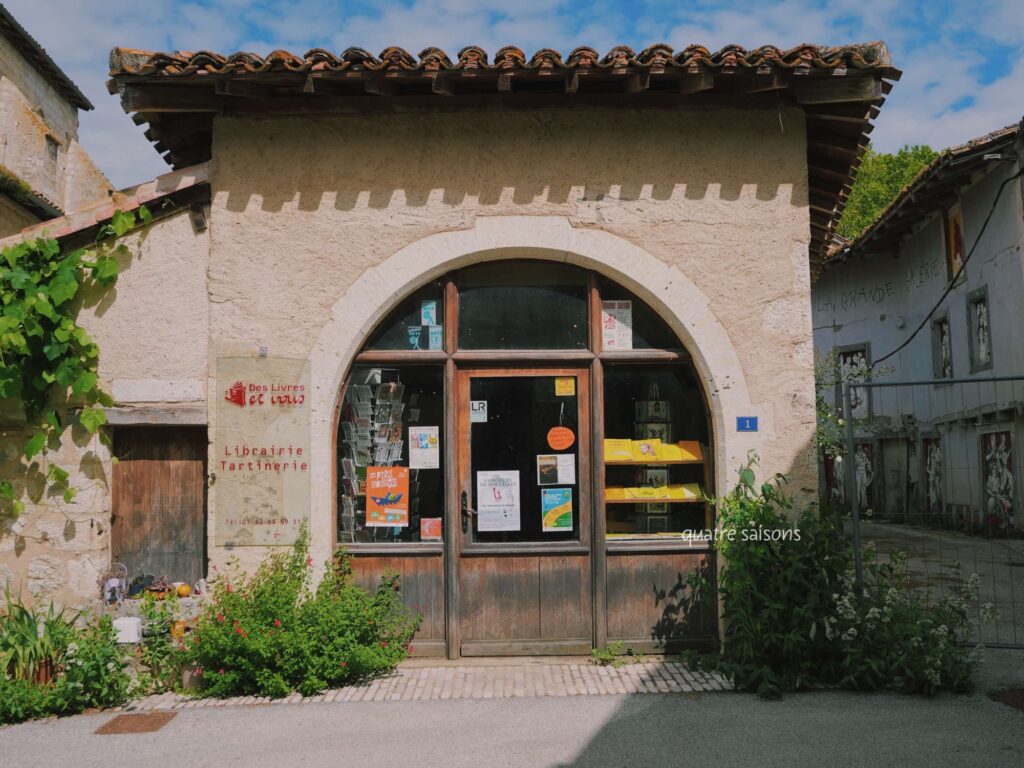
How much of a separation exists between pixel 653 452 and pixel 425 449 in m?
1.73

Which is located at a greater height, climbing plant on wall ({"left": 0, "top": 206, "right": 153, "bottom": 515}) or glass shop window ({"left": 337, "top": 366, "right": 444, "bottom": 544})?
climbing plant on wall ({"left": 0, "top": 206, "right": 153, "bottom": 515})

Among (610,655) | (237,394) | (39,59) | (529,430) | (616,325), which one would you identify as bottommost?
(610,655)

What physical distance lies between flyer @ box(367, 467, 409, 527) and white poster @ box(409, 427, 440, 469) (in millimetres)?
101

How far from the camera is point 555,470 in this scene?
6.21m

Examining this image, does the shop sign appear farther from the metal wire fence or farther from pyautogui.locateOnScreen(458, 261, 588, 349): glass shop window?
the metal wire fence

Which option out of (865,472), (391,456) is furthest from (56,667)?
(865,472)

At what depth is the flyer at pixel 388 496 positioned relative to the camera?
6180mm

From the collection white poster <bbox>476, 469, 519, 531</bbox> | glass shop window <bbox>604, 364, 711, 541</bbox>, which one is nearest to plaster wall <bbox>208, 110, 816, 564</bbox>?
glass shop window <bbox>604, 364, 711, 541</bbox>

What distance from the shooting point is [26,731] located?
483cm

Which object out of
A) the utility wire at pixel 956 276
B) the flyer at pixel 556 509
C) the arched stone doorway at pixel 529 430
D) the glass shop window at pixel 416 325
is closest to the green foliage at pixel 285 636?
the arched stone doorway at pixel 529 430

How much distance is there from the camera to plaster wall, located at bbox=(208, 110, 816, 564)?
5957 millimetres

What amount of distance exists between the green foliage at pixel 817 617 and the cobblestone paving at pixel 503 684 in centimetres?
32

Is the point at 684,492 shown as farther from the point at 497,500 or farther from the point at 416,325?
the point at 416,325

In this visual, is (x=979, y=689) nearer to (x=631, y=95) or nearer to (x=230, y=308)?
(x=631, y=95)
